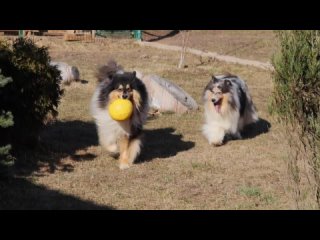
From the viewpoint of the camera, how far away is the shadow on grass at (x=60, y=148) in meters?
8.48

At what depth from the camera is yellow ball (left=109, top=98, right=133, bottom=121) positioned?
8.59 meters

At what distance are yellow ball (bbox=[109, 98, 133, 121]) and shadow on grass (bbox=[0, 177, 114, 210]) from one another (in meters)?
1.76

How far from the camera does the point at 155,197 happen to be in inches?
290

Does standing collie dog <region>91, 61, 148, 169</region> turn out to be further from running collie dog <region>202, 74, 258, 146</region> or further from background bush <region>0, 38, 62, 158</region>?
running collie dog <region>202, 74, 258, 146</region>

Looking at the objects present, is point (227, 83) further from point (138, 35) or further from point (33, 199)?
point (138, 35)

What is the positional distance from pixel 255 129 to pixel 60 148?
189 inches

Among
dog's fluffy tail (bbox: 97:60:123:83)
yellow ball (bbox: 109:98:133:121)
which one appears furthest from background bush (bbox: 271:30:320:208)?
dog's fluffy tail (bbox: 97:60:123:83)

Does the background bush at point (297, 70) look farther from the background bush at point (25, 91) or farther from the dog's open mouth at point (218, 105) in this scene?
the background bush at point (25, 91)

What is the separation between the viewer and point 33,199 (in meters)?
6.98

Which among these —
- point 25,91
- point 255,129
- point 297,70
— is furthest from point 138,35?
point 25,91

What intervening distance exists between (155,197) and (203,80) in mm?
11885
